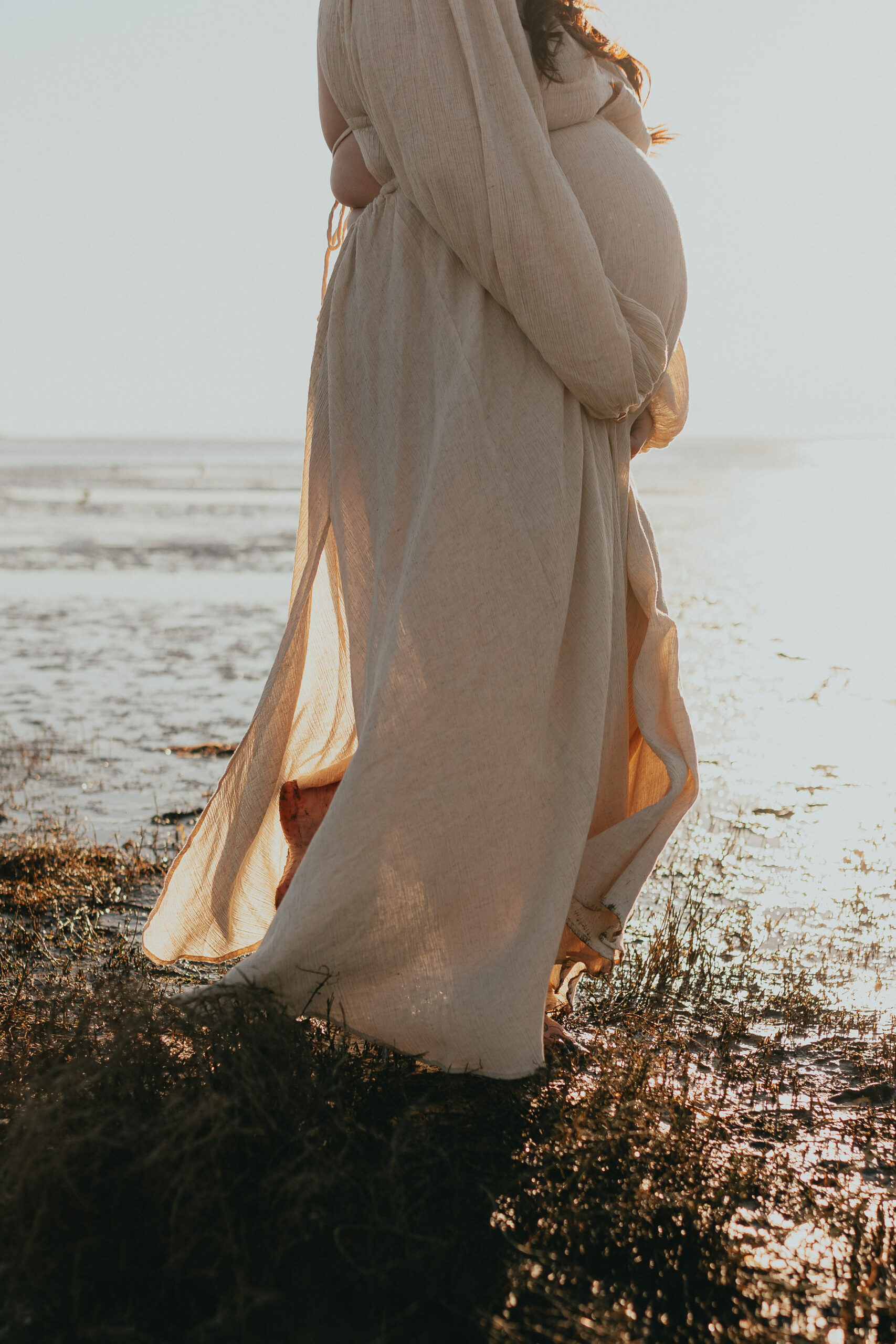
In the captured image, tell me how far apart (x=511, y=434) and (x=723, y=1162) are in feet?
4.92

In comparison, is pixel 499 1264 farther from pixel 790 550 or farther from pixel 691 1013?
pixel 790 550

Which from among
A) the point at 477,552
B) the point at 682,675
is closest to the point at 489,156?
the point at 477,552

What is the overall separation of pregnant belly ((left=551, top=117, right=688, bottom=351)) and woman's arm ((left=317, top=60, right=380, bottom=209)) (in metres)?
0.43

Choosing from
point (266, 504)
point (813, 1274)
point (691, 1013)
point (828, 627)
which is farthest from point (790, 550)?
point (813, 1274)

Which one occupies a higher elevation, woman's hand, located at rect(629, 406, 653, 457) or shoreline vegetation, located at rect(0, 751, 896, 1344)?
woman's hand, located at rect(629, 406, 653, 457)

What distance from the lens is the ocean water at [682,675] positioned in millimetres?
4801

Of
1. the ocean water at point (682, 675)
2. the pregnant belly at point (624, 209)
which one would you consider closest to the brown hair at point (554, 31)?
the pregnant belly at point (624, 209)

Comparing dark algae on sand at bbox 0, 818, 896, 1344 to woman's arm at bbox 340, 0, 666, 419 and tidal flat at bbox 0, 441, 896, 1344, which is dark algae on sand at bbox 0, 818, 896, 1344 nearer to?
tidal flat at bbox 0, 441, 896, 1344

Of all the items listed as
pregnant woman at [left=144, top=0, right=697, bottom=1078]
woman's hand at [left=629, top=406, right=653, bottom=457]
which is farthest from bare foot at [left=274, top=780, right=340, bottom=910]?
woman's hand at [left=629, top=406, right=653, bottom=457]

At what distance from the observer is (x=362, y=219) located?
2.80 metres

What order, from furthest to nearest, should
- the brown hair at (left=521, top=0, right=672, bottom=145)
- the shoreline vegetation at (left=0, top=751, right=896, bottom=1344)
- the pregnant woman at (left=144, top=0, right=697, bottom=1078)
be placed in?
the brown hair at (left=521, top=0, right=672, bottom=145) < the pregnant woman at (left=144, top=0, right=697, bottom=1078) < the shoreline vegetation at (left=0, top=751, right=896, bottom=1344)

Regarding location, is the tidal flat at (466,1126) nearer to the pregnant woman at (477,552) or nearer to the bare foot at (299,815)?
the pregnant woman at (477,552)

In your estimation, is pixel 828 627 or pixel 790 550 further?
pixel 790 550

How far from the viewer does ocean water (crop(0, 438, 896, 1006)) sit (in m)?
4.80
